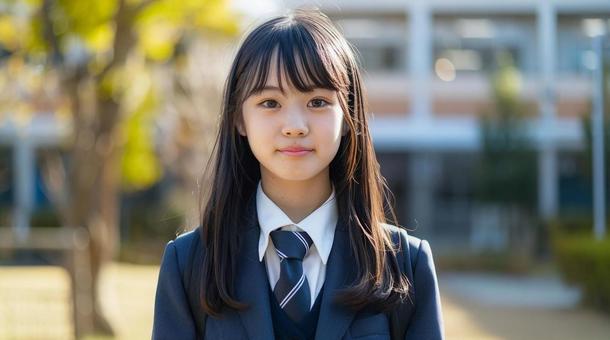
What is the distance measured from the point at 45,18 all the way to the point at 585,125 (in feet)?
32.4

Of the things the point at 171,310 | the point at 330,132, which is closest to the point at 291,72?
the point at 330,132

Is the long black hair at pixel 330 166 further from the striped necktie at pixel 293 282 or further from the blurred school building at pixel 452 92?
the blurred school building at pixel 452 92

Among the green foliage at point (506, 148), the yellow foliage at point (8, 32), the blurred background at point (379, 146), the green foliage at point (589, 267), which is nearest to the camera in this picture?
the blurred background at point (379, 146)

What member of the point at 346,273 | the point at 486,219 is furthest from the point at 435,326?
the point at 486,219

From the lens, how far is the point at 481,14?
24.2 metres

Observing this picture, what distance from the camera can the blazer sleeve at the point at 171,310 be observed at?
1.79 metres

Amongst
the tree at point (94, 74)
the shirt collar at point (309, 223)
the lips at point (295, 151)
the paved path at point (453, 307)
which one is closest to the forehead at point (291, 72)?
the lips at point (295, 151)

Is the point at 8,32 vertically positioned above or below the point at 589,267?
above

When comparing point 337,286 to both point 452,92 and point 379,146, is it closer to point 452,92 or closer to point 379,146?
point 452,92

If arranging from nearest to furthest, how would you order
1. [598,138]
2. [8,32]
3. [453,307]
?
[8,32], [453,307], [598,138]

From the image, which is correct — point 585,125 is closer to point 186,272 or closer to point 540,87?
point 540,87

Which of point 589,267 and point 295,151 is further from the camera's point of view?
point 589,267

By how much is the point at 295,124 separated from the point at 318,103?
0.27 ft

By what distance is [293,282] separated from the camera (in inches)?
69.7
